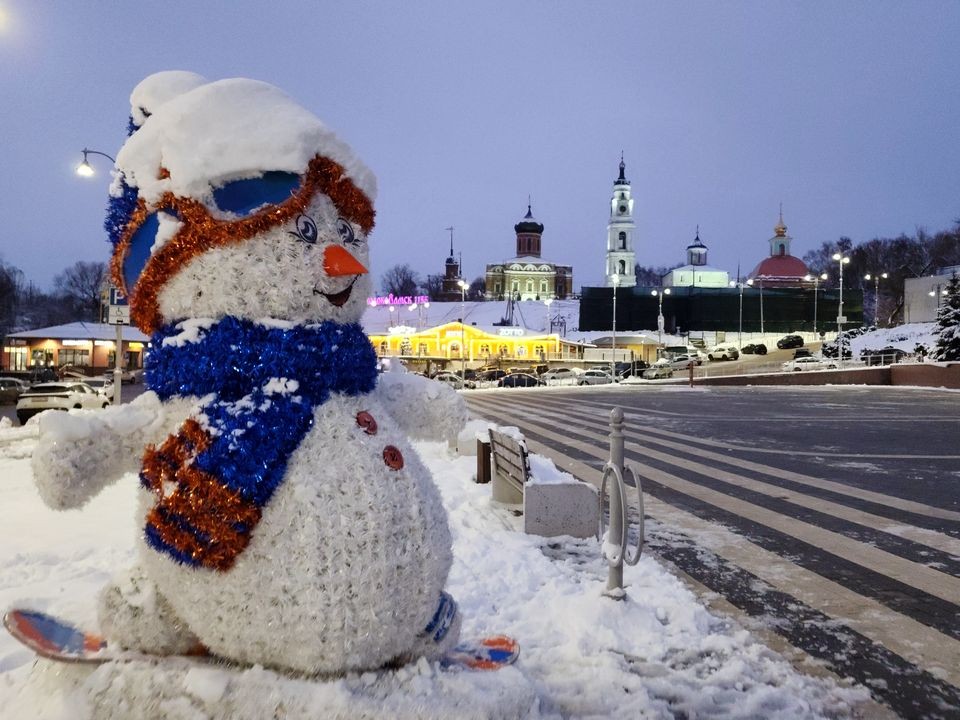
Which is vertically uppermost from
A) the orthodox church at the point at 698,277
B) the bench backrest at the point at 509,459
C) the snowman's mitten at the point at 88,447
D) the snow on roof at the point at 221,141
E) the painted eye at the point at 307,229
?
the orthodox church at the point at 698,277

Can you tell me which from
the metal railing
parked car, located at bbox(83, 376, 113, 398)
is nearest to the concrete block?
the metal railing

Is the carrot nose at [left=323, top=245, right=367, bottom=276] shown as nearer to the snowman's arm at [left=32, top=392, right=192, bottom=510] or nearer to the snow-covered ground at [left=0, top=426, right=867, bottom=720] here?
the snowman's arm at [left=32, top=392, right=192, bottom=510]

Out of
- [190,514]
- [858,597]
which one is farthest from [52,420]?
[858,597]

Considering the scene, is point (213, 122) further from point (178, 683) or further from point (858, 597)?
point (858, 597)

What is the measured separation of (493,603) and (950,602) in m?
2.95

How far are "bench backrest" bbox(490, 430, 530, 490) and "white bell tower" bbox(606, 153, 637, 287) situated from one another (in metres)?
99.6

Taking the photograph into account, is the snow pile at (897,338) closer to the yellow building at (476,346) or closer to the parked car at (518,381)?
the yellow building at (476,346)

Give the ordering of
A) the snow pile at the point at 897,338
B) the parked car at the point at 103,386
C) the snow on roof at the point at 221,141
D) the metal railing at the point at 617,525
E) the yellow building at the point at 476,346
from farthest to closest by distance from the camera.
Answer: the yellow building at the point at 476,346 < the snow pile at the point at 897,338 < the parked car at the point at 103,386 < the metal railing at the point at 617,525 < the snow on roof at the point at 221,141

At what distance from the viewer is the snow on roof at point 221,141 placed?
2662 millimetres

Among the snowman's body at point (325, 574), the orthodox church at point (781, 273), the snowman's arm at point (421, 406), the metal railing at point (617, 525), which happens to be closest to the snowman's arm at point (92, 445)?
the snowman's body at point (325, 574)

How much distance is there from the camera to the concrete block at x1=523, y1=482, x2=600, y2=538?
5945 millimetres

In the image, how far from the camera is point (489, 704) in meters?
2.44

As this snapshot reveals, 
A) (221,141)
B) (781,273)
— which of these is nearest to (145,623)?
(221,141)

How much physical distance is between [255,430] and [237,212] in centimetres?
86
